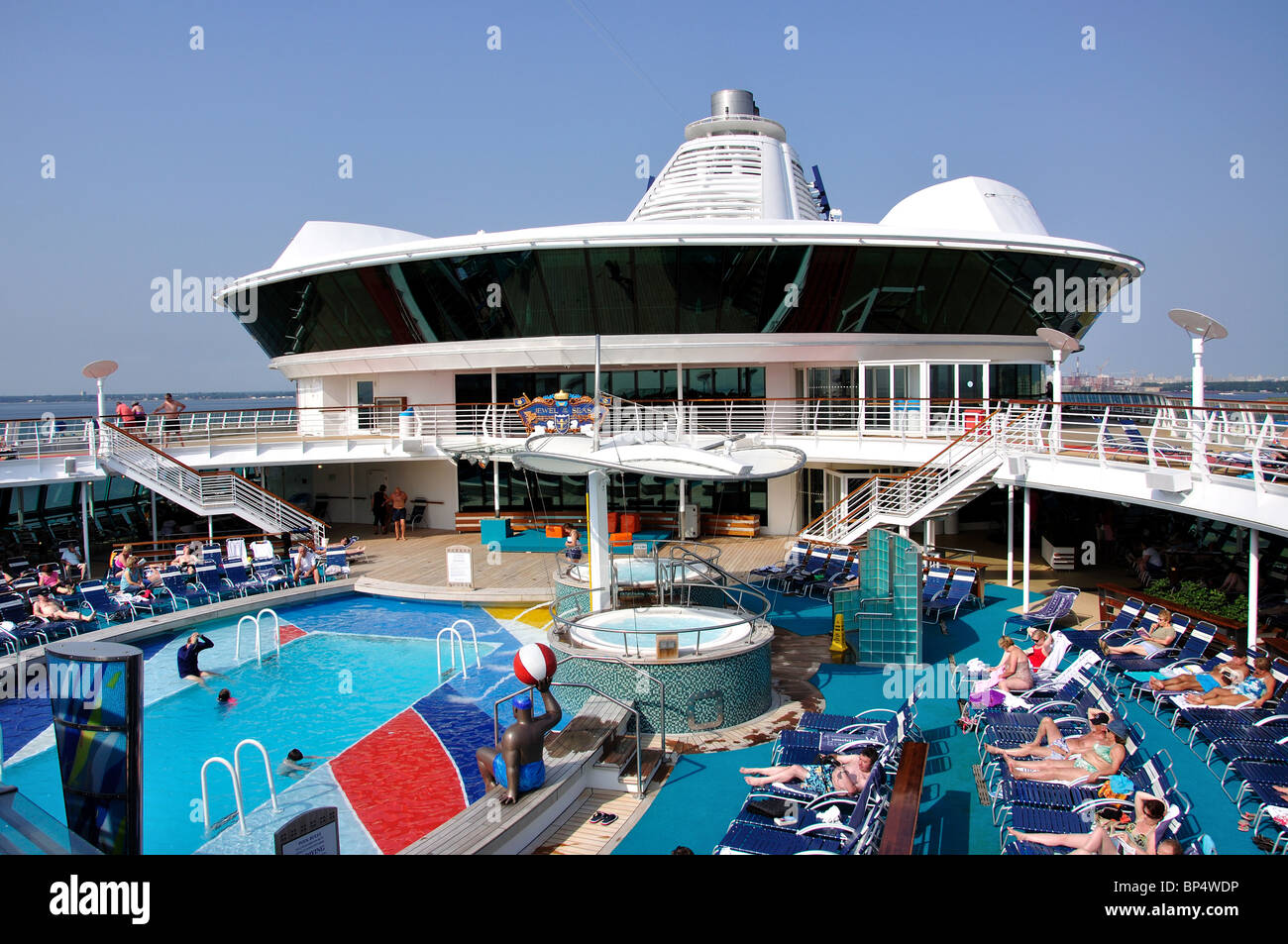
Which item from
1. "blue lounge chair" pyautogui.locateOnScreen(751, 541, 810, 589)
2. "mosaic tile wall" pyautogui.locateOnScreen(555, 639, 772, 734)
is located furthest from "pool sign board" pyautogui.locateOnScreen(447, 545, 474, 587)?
"mosaic tile wall" pyautogui.locateOnScreen(555, 639, 772, 734)

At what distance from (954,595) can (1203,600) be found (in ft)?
11.1

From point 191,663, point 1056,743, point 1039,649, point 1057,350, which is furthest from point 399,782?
point 1057,350

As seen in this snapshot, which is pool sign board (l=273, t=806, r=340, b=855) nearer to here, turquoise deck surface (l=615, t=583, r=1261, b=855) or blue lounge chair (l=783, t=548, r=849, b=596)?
turquoise deck surface (l=615, t=583, r=1261, b=855)

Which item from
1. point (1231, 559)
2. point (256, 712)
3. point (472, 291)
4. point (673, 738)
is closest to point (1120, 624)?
point (1231, 559)

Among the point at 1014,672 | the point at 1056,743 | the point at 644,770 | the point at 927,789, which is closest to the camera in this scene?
the point at 1056,743

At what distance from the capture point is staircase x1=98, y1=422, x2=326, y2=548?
17953 millimetres

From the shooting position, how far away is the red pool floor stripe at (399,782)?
7.30 metres

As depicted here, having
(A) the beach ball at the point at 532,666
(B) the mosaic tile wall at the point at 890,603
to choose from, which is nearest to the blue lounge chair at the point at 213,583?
(A) the beach ball at the point at 532,666

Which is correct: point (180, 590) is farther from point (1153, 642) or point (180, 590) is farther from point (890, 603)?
point (1153, 642)

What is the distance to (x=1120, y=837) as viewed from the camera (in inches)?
238

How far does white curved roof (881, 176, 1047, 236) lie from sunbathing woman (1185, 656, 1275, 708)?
18270 millimetres

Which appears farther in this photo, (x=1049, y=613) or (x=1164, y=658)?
(x=1049, y=613)

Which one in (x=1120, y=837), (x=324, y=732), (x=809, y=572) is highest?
(x=809, y=572)

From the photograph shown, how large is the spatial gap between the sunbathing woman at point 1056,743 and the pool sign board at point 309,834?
584 centimetres
